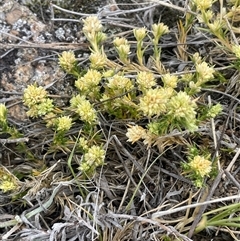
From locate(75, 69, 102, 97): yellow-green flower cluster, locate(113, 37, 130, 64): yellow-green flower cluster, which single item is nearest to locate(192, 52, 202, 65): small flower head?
locate(113, 37, 130, 64): yellow-green flower cluster

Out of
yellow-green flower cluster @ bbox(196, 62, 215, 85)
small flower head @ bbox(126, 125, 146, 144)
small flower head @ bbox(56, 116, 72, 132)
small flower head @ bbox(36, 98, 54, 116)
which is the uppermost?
yellow-green flower cluster @ bbox(196, 62, 215, 85)

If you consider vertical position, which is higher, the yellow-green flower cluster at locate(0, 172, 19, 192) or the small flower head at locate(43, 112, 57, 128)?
the small flower head at locate(43, 112, 57, 128)

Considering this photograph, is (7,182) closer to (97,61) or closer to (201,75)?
(97,61)

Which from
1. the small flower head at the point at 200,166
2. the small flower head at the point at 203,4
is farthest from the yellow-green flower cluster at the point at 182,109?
the small flower head at the point at 203,4

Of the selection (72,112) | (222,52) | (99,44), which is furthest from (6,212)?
(222,52)

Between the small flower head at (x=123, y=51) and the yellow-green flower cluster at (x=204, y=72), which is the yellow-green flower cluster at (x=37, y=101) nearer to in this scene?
the small flower head at (x=123, y=51)

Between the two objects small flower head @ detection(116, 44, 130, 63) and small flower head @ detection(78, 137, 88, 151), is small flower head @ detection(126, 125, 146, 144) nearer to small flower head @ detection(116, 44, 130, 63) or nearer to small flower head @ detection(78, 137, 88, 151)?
small flower head @ detection(78, 137, 88, 151)

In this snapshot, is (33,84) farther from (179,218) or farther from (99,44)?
(179,218)
